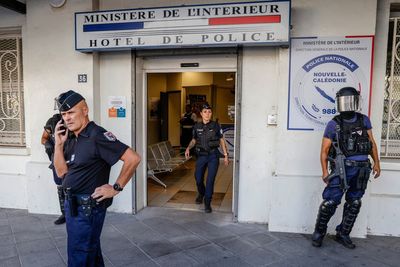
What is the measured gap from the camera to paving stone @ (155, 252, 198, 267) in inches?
131

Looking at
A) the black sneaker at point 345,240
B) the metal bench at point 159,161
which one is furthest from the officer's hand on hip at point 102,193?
the metal bench at point 159,161

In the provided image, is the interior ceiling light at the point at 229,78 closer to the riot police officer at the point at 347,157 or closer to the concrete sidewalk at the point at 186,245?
the concrete sidewalk at the point at 186,245

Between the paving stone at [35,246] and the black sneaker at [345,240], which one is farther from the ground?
the black sneaker at [345,240]

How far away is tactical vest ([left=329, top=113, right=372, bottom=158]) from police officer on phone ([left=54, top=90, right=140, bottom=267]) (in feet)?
7.54

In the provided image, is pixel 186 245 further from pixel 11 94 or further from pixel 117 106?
pixel 11 94

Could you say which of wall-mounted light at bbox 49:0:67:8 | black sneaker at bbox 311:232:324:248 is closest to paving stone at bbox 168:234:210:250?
black sneaker at bbox 311:232:324:248

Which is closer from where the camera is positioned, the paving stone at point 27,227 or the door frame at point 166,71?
the paving stone at point 27,227

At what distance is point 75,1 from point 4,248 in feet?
10.9

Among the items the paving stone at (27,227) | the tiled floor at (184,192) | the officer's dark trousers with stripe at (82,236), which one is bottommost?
the paving stone at (27,227)

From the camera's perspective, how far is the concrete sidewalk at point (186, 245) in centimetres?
341

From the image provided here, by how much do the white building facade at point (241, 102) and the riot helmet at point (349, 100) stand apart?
55 cm

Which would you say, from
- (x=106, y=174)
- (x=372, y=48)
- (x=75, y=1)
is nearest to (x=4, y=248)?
(x=106, y=174)

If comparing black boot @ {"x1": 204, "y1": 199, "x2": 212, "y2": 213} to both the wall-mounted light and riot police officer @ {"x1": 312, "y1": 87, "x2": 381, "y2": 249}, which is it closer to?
riot police officer @ {"x1": 312, "y1": 87, "x2": 381, "y2": 249}

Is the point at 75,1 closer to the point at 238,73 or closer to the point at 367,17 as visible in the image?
the point at 238,73
